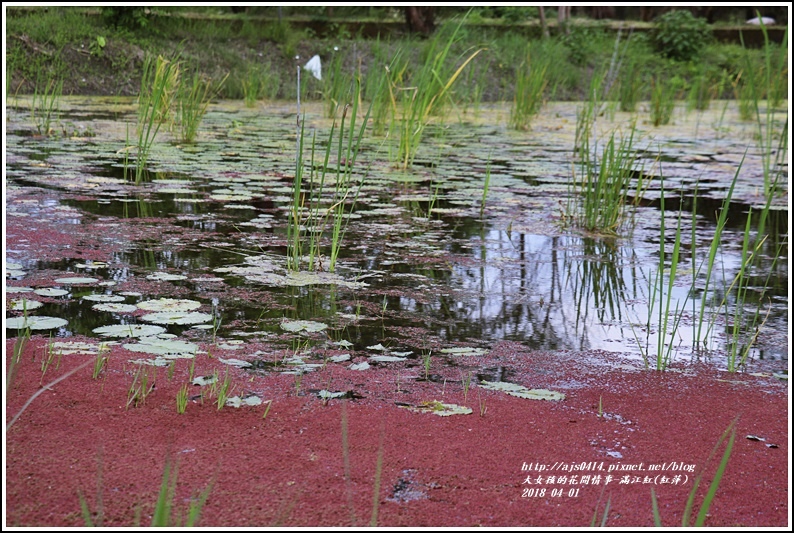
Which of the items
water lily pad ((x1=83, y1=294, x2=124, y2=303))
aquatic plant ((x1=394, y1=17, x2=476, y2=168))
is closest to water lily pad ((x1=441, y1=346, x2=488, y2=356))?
water lily pad ((x1=83, y1=294, x2=124, y2=303))

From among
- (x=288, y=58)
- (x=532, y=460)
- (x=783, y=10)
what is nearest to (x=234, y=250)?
(x=532, y=460)

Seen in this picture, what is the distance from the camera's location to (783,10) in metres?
15.3

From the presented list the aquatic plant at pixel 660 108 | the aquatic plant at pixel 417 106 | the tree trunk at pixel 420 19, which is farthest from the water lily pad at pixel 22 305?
the tree trunk at pixel 420 19

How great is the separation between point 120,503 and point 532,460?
71cm

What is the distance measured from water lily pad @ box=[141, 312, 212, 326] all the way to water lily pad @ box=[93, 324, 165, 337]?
45mm

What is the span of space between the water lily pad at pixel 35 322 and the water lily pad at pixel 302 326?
56 cm

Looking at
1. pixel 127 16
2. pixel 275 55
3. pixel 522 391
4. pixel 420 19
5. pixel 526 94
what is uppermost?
pixel 420 19

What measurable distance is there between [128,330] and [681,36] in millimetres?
12878

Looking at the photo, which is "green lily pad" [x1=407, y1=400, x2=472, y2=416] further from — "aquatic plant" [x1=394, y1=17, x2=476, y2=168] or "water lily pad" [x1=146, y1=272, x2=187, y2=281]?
"aquatic plant" [x1=394, y1=17, x2=476, y2=168]

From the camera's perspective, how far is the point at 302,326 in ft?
7.24

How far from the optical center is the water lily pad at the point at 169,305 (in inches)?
89.5

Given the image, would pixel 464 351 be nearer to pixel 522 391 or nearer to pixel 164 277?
pixel 522 391

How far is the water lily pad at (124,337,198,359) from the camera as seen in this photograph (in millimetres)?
1948

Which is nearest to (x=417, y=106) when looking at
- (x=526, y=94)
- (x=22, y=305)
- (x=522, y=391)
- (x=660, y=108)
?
(x=22, y=305)
